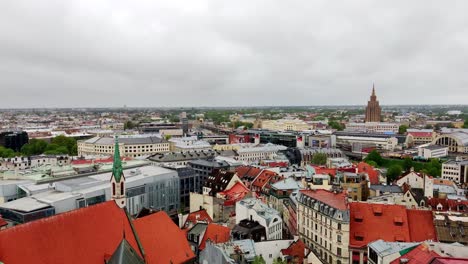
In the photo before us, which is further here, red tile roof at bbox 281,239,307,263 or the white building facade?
the white building facade

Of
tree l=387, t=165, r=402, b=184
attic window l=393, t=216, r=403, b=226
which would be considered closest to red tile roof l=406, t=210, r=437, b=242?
attic window l=393, t=216, r=403, b=226

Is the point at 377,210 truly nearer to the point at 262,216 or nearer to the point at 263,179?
the point at 262,216

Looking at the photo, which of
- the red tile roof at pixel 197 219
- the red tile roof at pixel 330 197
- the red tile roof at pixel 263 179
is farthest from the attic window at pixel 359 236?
the red tile roof at pixel 263 179

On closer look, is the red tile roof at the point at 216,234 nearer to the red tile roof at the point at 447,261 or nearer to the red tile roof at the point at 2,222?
the red tile roof at the point at 447,261

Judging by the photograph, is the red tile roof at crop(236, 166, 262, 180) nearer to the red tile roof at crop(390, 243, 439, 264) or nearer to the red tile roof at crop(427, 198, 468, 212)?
the red tile roof at crop(427, 198, 468, 212)

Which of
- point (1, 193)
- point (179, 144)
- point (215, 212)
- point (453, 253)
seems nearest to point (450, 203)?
point (453, 253)
